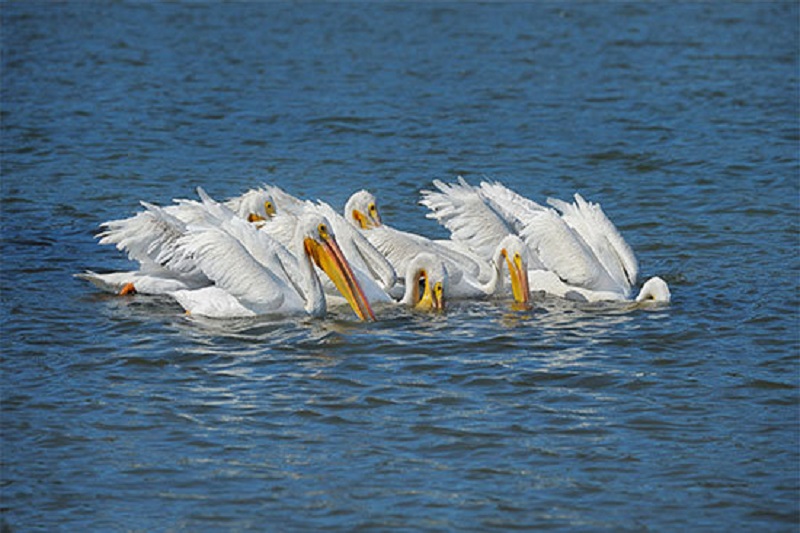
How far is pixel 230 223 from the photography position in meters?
8.83

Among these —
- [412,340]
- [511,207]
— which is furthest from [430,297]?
[511,207]

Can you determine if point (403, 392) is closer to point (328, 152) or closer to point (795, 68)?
point (328, 152)

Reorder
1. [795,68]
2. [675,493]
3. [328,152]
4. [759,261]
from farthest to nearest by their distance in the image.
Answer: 1. [795,68]
2. [328,152]
3. [759,261]
4. [675,493]

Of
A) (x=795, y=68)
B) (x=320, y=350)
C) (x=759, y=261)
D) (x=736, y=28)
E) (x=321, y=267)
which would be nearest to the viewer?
(x=320, y=350)

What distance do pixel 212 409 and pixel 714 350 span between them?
2867 millimetres

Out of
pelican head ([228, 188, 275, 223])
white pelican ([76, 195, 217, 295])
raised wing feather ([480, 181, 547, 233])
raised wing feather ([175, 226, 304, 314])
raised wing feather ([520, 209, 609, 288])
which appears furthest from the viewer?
pelican head ([228, 188, 275, 223])

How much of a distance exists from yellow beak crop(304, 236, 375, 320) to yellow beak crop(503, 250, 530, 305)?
1.01m

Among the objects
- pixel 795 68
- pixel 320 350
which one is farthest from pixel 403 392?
pixel 795 68

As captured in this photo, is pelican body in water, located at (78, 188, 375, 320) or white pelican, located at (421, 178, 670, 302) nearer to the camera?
pelican body in water, located at (78, 188, 375, 320)

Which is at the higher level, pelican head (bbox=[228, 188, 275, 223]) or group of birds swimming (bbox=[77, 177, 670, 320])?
pelican head (bbox=[228, 188, 275, 223])

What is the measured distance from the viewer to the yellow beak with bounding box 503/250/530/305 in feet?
29.2

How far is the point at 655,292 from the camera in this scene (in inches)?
344

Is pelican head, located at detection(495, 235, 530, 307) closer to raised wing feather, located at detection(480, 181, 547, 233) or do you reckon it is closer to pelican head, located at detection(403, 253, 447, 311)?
pelican head, located at detection(403, 253, 447, 311)

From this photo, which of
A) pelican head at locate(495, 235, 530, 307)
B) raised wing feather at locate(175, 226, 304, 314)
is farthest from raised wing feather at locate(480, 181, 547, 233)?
raised wing feather at locate(175, 226, 304, 314)
